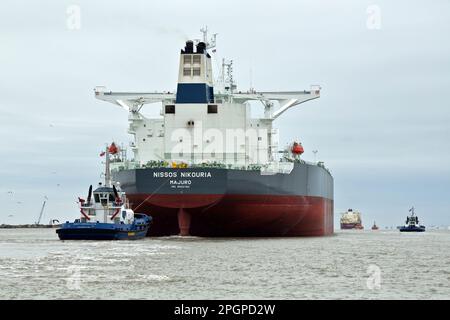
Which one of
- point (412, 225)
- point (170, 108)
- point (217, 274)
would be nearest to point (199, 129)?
point (170, 108)

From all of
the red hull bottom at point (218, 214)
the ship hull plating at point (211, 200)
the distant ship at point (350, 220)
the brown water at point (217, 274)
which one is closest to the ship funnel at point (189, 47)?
the ship hull plating at point (211, 200)

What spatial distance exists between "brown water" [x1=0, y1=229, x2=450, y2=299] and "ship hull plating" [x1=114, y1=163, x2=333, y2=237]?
8.63 metres

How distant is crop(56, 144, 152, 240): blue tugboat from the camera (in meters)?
46.6

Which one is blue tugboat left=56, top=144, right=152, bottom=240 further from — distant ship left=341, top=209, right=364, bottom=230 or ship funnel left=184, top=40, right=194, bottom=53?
distant ship left=341, top=209, right=364, bottom=230

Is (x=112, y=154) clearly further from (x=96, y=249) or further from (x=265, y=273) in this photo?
(x=265, y=273)

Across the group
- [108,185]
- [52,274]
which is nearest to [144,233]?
[108,185]

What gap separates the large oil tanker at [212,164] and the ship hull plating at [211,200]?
6 cm

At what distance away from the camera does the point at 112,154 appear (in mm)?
57656

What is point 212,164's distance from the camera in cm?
5091

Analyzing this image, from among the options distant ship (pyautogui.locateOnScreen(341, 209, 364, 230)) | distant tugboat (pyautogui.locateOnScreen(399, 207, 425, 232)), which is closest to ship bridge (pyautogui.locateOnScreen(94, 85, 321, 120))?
distant tugboat (pyautogui.locateOnScreen(399, 207, 425, 232))

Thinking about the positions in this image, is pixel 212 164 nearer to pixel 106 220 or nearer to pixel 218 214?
pixel 218 214

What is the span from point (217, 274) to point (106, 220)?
22.7m
